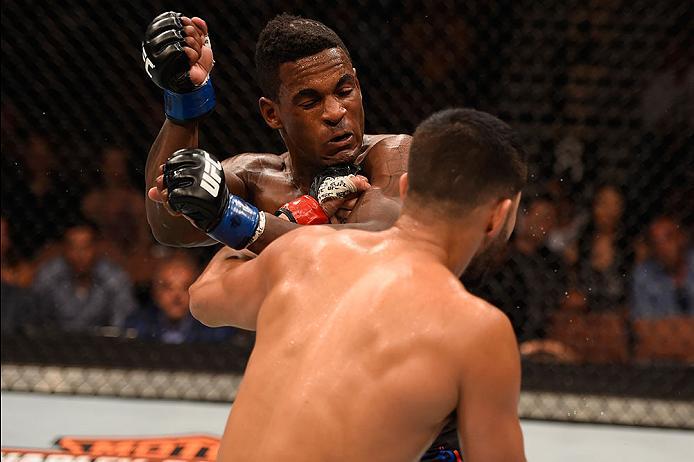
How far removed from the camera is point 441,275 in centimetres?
→ 120

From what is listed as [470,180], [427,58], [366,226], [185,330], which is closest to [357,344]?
[470,180]

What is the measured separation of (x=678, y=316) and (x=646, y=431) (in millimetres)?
528

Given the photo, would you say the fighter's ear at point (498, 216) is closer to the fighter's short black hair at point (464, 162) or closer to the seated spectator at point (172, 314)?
the fighter's short black hair at point (464, 162)

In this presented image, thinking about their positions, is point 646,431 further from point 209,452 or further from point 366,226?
point 366,226

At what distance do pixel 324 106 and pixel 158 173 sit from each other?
0.36 m

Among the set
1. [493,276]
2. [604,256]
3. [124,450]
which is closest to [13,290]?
[124,450]

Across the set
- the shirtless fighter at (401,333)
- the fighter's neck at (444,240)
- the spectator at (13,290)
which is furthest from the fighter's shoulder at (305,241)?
the spectator at (13,290)

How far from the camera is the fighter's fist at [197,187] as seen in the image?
1501mm

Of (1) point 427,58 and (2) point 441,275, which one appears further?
(1) point 427,58

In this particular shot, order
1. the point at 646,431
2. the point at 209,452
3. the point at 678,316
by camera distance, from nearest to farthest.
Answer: the point at 209,452 < the point at 646,431 < the point at 678,316

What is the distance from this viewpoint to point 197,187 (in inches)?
58.9

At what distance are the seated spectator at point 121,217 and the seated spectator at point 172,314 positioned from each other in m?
0.09

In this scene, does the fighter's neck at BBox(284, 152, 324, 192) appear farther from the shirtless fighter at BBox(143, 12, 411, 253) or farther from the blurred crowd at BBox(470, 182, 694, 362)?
the blurred crowd at BBox(470, 182, 694, 362)

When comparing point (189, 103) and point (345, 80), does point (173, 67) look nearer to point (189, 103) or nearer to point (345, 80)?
point (189, 103)
